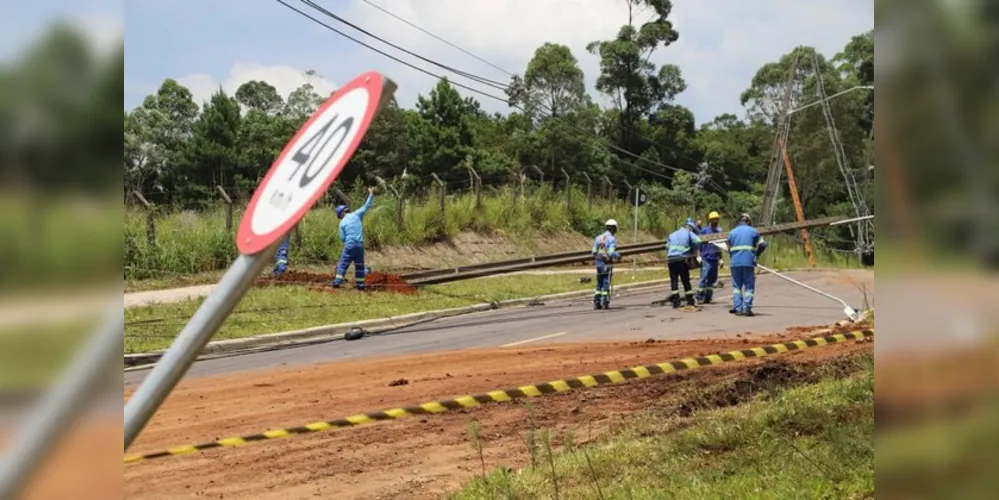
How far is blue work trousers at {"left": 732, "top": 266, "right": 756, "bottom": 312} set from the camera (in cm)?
1349

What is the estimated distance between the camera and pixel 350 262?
15.6 m

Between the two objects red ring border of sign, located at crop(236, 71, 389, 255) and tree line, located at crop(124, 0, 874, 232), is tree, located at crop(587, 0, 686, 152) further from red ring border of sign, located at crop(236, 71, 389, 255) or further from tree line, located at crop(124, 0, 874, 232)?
red ring border of sign, located at crop(236, 71, 389, 255)

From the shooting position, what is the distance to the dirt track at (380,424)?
209 inches

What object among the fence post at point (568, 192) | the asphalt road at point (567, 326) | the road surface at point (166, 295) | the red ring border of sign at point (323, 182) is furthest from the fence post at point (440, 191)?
the red ring border of sign at point (323, 182)

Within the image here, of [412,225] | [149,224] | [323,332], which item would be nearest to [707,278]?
[323,332]

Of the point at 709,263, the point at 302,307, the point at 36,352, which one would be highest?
the point at 36,352

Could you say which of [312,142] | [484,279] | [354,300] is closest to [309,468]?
[312,142]

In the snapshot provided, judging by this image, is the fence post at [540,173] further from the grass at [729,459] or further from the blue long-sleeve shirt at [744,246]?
the grass at [729,459]

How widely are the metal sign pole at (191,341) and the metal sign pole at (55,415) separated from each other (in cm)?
20

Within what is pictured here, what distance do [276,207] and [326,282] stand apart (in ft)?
49.6

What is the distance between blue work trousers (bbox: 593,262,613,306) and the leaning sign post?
13.6 m

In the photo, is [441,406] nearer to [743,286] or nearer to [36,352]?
[36,352]

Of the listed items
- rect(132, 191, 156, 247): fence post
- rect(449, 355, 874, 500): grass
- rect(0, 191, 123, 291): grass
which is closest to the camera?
rect(0, 191, 123, 291): grass

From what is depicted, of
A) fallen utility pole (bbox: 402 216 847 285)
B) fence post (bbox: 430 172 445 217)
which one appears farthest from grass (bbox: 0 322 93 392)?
fence post (bbox: 430 172 445 217)
